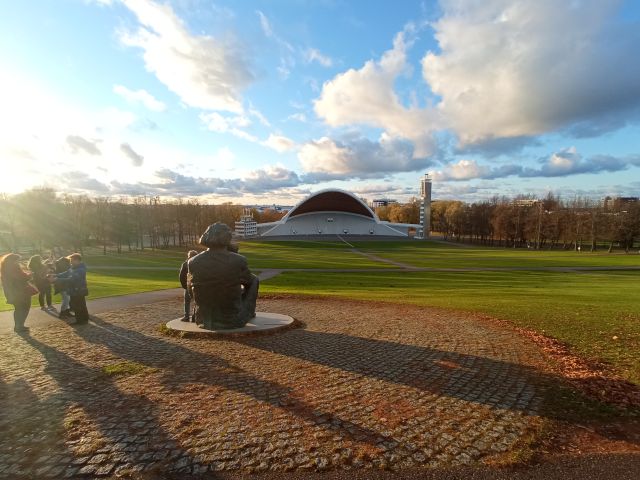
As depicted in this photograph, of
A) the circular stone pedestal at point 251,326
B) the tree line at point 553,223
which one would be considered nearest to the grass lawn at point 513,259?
the tree line at point 553,223

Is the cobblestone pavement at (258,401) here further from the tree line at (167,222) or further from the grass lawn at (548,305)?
the tree line at (167,222)

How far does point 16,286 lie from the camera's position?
9891 millimetres

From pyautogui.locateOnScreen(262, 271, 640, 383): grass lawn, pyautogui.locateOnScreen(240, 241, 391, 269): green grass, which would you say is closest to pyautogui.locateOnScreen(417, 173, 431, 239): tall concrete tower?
pyautogui.locateOnScreen(240, 241, 391, 269): green grass

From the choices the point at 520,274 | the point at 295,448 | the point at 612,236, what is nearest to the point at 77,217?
the point at 520,274

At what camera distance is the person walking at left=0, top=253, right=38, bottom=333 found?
9820 mm

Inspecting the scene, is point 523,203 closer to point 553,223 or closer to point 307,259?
point 553,223

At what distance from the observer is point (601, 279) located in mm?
27188

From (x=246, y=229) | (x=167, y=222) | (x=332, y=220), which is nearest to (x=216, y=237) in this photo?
(x=167, y=222)

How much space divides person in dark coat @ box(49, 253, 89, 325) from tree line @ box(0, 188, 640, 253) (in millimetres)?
44600

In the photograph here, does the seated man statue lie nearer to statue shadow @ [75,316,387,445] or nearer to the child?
statue shadow @ [75,316,387,445]

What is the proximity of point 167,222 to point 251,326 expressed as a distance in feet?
207

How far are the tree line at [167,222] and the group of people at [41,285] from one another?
1662 inches

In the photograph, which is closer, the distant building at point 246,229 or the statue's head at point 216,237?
the statue's head at point 216,237

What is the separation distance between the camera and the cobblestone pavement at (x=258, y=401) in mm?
4398
